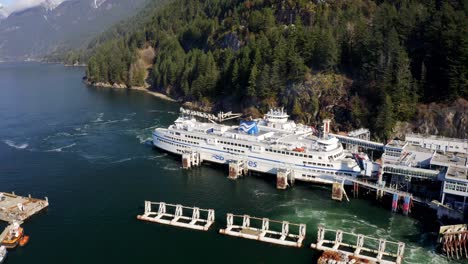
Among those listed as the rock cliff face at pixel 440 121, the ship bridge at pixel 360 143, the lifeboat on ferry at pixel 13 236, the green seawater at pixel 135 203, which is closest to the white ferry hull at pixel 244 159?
the green seawater at pixel 135 203

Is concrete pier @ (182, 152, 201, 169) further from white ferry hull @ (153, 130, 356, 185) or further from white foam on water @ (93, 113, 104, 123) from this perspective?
white foam on water @ (93, 113, 104, 123)

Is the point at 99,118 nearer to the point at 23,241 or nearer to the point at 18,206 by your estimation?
the point at 18,206

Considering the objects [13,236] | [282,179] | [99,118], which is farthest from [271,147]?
[99,118]

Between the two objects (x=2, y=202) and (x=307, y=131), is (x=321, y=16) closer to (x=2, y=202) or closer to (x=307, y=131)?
(x=307, y=131)

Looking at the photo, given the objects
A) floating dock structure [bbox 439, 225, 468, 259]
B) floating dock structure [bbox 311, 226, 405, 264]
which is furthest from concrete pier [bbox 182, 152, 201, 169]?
floating dock structure [bbox 439, 225, 468, 259]

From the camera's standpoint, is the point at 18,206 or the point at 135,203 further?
the point at 135,203

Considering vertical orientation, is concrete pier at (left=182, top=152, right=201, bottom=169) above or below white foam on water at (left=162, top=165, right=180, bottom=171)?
above
